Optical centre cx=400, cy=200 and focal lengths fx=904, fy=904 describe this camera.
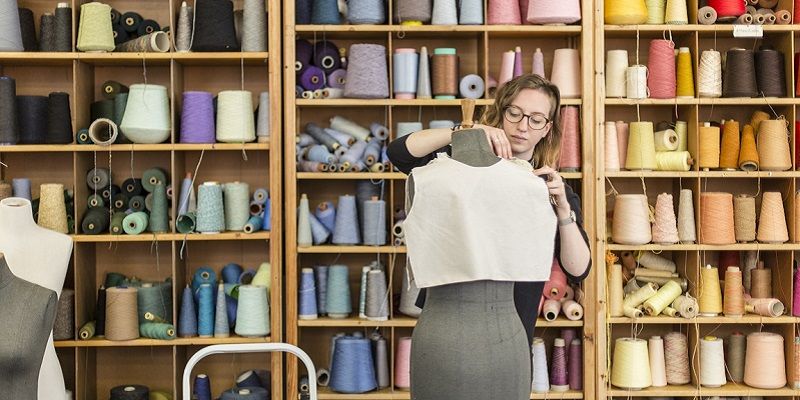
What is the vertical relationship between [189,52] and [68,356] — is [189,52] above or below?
above

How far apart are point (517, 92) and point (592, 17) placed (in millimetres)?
1410

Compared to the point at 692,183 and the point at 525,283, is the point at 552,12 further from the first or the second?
the point at 525,283

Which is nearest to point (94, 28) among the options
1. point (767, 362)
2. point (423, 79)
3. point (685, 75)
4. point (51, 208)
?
point (51, 208)

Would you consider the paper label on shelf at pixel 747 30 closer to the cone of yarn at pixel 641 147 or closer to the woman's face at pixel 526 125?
the cone of yarn at pixel 641 147

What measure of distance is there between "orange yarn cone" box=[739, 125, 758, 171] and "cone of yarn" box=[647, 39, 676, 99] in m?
0.36

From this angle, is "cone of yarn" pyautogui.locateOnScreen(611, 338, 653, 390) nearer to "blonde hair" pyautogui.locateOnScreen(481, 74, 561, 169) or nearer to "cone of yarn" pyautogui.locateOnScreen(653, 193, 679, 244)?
"cone of yarn" pyautogui.locateOnScreen(653, 193, 679, 244)

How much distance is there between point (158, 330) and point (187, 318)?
13 centimetres

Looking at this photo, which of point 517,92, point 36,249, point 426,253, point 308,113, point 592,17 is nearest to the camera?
point 426,253

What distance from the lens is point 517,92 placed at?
2533 mm

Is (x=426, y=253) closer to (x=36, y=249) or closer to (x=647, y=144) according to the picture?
(x=36, y=249)

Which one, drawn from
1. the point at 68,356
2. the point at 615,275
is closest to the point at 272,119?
the point at 68,356

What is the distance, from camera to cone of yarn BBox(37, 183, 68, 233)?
374 centimetres

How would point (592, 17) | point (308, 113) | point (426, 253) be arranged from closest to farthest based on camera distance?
point (426, 253), point (592, 17), point (308, 113)

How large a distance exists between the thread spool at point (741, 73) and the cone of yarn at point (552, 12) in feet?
2.29
